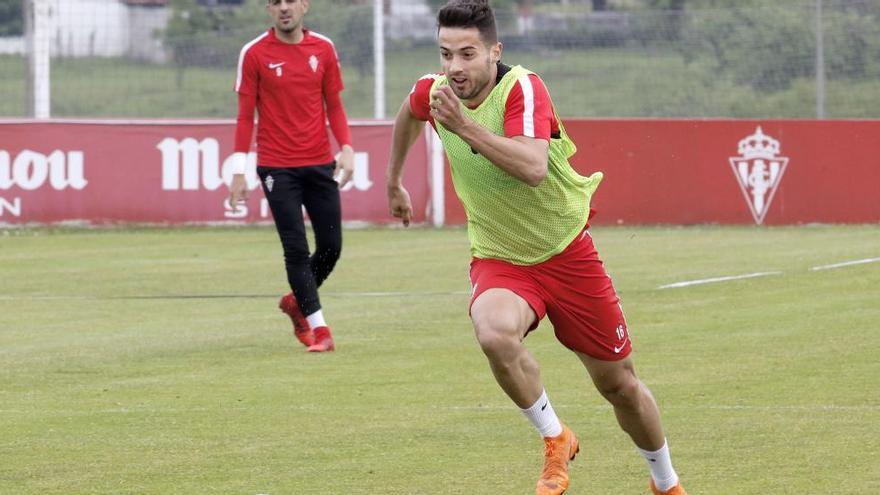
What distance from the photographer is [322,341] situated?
36.8 feet

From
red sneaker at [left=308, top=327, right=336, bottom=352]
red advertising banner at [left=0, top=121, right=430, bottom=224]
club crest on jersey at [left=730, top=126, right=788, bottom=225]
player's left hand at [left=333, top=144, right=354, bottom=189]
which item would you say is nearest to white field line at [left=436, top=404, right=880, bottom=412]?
red sneaker at [left=308, top=327, right=336, bottom=352]

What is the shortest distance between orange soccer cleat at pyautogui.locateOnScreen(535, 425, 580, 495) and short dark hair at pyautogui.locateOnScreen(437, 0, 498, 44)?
5.10ft

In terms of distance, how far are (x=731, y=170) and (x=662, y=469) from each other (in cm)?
1612

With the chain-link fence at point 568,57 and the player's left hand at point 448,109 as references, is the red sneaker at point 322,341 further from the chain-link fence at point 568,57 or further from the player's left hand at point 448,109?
the chain-link fence at point 568,57

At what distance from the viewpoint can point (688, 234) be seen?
2109cm

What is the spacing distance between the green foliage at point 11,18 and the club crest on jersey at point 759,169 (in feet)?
35.4

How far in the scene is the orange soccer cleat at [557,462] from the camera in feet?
21.7

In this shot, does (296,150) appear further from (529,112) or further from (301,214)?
(529,112)

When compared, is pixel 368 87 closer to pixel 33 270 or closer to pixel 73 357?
pixel 33 270

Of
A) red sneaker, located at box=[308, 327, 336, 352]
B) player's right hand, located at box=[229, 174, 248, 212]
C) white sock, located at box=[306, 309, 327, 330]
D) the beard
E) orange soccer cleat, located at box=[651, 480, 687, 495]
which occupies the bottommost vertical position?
red sneaker, located at box=[308, 327, 336, 352]

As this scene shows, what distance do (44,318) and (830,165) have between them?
12.2 meters

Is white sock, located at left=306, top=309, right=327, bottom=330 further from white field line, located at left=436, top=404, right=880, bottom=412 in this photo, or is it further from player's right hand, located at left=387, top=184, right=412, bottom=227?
player's right hand, located at left=387, top=184, right=412, bottom=227

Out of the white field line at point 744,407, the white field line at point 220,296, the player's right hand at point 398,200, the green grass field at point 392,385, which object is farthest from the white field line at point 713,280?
the player's right hand at point 398,200

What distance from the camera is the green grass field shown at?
23.8 ft
